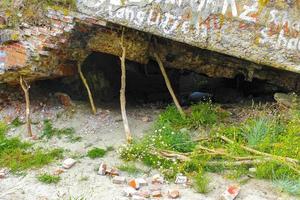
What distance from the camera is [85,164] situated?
537 cm

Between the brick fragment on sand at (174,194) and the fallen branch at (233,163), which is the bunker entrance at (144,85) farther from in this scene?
the brick fragment on sand at (174,194)

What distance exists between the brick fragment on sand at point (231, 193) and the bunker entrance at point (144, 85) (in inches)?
115

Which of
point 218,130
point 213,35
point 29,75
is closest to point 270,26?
point 213,35

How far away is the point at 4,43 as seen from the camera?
643cm

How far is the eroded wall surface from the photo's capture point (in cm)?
539

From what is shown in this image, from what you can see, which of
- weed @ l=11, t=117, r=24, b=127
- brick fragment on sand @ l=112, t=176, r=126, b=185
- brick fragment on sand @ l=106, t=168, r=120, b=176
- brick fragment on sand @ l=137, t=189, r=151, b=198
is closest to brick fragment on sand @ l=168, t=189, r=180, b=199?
brick fragment on sand @ l=137, t=189, r=151, b=198

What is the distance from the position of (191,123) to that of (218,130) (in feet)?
1.50

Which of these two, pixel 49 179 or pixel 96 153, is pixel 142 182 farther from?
pixel 49 179

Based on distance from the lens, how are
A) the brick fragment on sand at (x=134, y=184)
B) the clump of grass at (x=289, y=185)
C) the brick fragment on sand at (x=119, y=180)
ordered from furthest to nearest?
the brick fragment on sand at (x=119, y=180)
the brick fragment on sand at (x=134, y=184)
the clump of grass at (x=289, y=185)

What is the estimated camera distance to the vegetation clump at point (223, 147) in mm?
4855

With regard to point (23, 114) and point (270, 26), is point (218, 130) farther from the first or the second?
point (23, 114)

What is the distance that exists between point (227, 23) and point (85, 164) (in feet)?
8.32

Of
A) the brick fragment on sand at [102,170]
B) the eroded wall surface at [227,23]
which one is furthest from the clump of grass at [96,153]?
the eroded wall surface at [227,23]

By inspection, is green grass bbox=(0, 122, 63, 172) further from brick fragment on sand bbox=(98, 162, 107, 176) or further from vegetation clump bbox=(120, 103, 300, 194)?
vegetation clump bbox=(120, 103, 300, 194)
